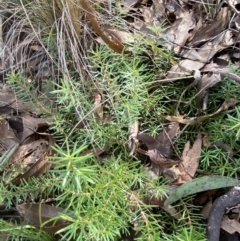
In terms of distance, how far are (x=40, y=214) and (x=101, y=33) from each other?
26.9 inches

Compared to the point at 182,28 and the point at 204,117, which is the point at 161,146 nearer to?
the point at 204,117

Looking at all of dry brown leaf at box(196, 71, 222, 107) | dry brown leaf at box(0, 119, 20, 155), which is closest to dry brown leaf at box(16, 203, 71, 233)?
dry brown leaf at box(0, 119, 20, 155)

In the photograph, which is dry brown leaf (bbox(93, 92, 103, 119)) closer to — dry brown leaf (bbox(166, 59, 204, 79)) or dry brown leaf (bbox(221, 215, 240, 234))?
dry brown leaf (bbox(166, 59, 204, 79))

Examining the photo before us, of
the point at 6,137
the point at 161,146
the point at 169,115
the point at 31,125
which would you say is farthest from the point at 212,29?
the point at 6,137

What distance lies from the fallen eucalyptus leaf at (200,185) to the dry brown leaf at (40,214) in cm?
33

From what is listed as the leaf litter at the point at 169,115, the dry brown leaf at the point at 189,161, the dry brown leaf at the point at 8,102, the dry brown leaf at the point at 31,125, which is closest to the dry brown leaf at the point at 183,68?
the leaf litter at the point at 169,115

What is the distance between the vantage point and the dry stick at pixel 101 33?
165 centimetres

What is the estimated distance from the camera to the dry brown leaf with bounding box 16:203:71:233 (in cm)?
136

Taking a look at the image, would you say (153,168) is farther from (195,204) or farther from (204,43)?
(204,43)

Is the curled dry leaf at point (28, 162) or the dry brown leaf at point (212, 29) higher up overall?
the dry brown leaf at point (212, 29)

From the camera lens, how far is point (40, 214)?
4.50ft

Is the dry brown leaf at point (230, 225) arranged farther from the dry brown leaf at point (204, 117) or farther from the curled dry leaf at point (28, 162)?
the curled dry leaf at point (28, 162)

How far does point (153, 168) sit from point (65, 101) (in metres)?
0.37

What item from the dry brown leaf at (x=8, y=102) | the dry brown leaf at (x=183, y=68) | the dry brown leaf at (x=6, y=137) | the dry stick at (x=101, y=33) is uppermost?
the dry stick at (x=101, y=33)
